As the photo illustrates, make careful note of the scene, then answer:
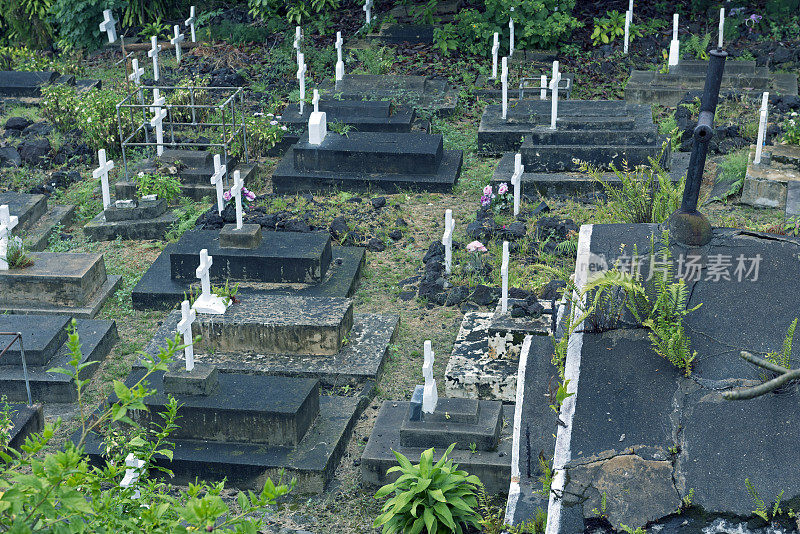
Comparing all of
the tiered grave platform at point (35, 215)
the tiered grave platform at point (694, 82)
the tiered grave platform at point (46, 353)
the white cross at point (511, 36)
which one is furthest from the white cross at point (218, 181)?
the white cross at point (511, 36)

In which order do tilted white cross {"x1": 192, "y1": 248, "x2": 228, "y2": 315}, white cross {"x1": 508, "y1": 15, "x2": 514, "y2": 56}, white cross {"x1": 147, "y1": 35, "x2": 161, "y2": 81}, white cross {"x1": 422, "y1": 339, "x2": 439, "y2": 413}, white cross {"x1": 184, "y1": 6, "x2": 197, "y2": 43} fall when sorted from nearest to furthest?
white cross {"x1": 422, "y1": 339, "x2": 439, "y2": 413} → tilted white cross {"x1": 192, "y1": 248, "x2": 228, "y2": 315} → white cross {"x1": 147, "y1": 35, "x2": 161, "y2": 81} → white cross {"x1": 508, "y1": 15, "x2": 514, "y2": 56} → white cross {"x1": 184, "y1": 6, "x2": 197, "y2": 43}

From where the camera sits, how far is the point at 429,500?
6.82m

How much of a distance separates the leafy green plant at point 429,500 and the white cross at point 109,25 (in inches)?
587

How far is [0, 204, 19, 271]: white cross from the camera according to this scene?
10633 mm

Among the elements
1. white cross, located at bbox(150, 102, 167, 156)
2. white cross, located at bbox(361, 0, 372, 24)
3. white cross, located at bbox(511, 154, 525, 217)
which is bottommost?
white cross, located at bbox(511, 154, 525, 217)

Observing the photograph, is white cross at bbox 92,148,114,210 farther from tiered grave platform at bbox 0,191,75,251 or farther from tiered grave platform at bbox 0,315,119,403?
tiered grave platform at bbox 0,315,119,403

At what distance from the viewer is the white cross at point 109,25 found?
62.9 feet

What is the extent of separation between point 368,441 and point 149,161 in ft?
24.3

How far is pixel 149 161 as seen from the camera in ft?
45.5

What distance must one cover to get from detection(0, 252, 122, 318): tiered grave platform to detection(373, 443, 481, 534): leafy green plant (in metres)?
5.10

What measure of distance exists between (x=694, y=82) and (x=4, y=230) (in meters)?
10.9

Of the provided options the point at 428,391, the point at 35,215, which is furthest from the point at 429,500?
the point at 35,215

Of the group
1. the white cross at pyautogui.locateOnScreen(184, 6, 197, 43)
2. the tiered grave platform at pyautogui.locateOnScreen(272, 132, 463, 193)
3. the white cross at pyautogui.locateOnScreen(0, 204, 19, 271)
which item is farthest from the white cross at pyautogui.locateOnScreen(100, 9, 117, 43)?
the white cross at pyautogui.locateOnScreen(0, 204, 19, 271)

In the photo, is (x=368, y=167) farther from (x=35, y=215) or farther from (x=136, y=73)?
(x=136, y=73)
